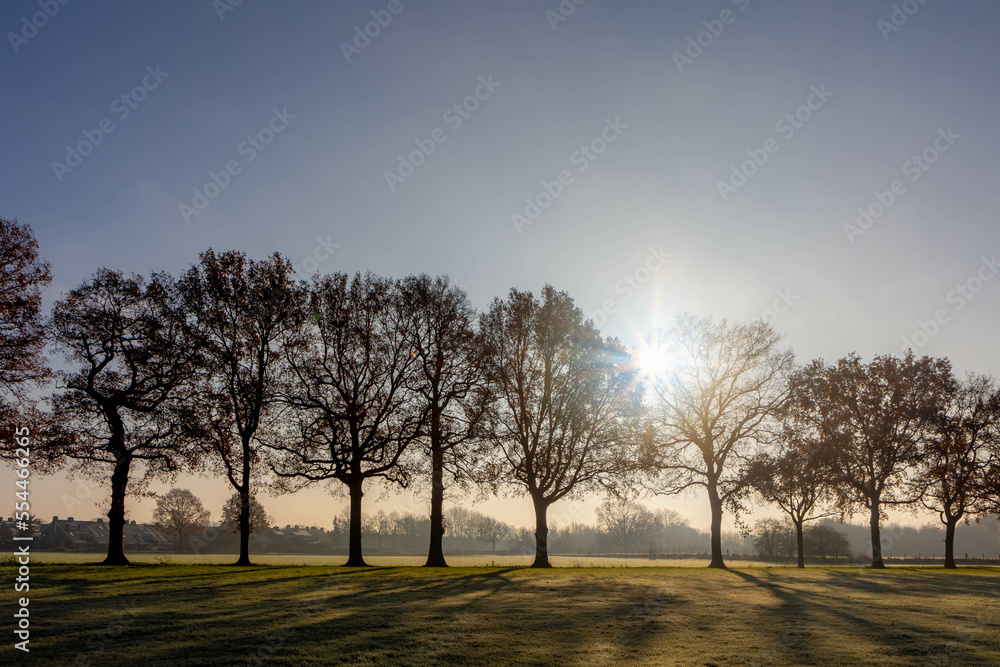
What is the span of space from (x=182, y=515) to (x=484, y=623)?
426ft

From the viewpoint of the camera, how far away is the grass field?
1114 cm

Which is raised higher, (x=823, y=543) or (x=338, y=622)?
(x=338, y=622)

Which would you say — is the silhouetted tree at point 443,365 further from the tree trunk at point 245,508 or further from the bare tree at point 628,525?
the bare tree at point 628,525

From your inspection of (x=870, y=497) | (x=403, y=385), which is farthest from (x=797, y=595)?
(x=870, y=497)

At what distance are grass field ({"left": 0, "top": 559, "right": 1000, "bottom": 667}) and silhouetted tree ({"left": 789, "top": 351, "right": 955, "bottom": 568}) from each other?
27818mm

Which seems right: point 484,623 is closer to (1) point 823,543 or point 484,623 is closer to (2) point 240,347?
(2) point 240,347

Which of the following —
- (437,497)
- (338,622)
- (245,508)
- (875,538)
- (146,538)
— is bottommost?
(146,538)

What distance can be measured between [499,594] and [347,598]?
16.8 ft

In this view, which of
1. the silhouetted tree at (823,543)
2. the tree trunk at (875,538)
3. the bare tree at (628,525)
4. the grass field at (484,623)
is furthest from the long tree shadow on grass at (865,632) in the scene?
the bare tree at (628,525)

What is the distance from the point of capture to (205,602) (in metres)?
16.9

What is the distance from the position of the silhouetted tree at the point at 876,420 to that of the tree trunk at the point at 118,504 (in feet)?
156

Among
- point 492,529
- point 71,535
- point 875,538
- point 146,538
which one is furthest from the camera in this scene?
point 492,529

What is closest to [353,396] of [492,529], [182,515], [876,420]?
[876,420]

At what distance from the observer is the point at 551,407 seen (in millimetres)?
40219
